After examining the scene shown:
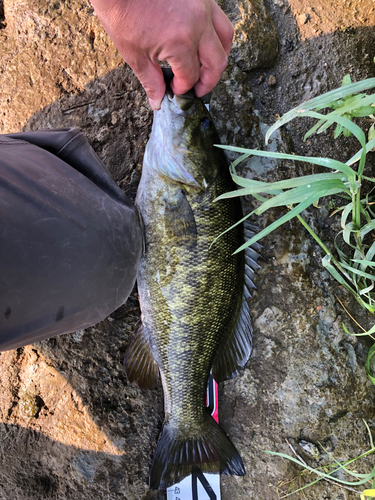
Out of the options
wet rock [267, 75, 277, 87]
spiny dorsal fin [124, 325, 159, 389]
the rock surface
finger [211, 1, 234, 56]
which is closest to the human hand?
finger [211, 1, 234, 56]

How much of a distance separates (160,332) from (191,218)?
658mm

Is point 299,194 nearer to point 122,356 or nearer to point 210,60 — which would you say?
point 210,60

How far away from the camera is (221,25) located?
Answer: 1.50 m

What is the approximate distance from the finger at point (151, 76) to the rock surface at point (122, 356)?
0.49 metres

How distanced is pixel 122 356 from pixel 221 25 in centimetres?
187

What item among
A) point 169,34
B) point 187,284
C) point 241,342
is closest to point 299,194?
point 187,284

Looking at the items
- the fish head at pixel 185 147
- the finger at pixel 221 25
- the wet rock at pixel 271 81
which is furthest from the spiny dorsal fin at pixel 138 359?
the wet rock at pixel 271 81

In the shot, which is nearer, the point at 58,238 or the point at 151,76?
the point at 58,238

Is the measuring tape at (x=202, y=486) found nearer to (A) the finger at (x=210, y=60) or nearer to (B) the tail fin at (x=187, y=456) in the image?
(B) the tail fin at (x=187, y=456)

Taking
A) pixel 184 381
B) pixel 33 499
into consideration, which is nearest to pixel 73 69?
pixel 184 381

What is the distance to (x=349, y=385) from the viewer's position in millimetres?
2119

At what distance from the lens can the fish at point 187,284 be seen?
1770 mm

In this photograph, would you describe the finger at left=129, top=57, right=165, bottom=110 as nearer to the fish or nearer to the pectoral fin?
the fish

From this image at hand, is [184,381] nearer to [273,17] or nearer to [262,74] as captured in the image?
[262,74]
